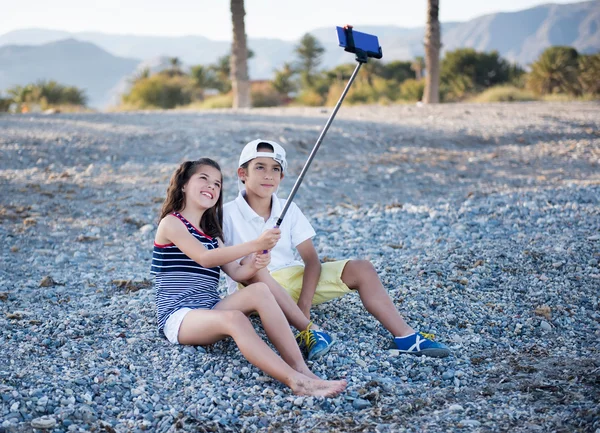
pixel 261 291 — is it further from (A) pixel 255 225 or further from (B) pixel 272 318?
(A) pixel 255 225

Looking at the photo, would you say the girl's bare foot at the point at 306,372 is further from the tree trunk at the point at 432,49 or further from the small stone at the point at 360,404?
the tree trunk at the point at 432,49

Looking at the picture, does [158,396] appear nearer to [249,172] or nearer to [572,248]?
[249,172]

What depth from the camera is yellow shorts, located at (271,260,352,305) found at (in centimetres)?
345

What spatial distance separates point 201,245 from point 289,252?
630mm

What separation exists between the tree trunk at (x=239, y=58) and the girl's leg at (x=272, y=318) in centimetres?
1128

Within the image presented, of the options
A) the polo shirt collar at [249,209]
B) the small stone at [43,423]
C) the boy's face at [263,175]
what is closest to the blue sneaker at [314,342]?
the polo shirt collar at [249,209]

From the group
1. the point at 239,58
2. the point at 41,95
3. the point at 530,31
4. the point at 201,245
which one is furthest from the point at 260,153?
the point at 530,31

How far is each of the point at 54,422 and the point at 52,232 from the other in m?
3.96

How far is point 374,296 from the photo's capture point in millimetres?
3352

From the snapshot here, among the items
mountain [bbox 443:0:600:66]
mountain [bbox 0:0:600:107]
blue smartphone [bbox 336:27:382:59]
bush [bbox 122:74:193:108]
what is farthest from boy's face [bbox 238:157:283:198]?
mountain [bbox 443:0:600:66]

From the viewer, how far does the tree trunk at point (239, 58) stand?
526 inches

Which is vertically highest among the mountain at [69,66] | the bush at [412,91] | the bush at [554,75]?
the mountain at [69,66]

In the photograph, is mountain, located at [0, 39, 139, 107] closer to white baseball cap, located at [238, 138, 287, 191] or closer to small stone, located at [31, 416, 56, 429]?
white baseball cap, located at [238, 138, 287, 191]

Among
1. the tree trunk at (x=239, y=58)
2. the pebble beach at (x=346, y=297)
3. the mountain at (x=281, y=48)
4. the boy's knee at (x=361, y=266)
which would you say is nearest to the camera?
the pebble beach at (x=346, y=297)
